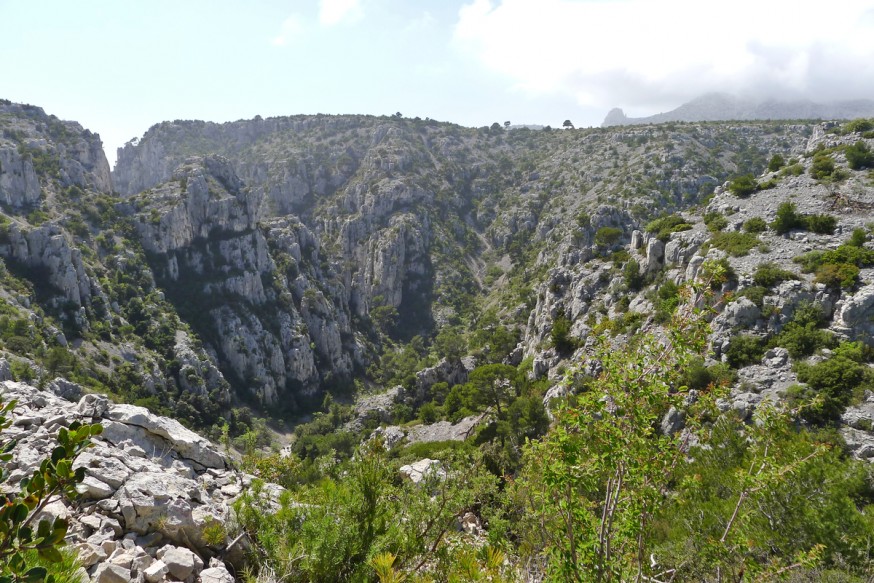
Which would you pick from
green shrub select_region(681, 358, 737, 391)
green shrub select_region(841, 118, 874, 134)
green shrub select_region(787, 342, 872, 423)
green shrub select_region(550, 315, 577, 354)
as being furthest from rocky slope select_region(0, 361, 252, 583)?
green shrub select_region(841, 118, 874, 134)

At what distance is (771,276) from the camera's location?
28.9 metres

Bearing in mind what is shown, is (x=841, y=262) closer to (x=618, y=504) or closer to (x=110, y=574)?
(x=618, y=504)

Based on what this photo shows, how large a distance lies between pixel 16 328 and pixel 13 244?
20462mm

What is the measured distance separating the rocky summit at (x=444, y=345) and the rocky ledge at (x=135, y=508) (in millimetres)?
70

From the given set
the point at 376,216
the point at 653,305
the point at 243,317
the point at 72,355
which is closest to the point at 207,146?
the point at 376,216

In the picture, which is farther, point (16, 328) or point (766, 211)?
point (16, 328)

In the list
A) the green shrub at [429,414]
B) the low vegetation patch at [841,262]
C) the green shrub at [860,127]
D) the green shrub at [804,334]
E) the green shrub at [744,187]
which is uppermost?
the green shrub at [860,127]

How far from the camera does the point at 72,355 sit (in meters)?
51.3

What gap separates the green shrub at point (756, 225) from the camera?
35.5 m

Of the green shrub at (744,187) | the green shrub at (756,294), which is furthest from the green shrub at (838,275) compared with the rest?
the green shrub at (744,187)

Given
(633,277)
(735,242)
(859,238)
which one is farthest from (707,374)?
(633,277)

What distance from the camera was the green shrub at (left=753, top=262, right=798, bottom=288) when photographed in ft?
94.0

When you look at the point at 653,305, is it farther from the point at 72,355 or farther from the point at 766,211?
the point at 72,355

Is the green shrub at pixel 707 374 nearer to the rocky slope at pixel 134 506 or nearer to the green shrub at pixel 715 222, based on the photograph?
the green shrub at pixel 715 222
